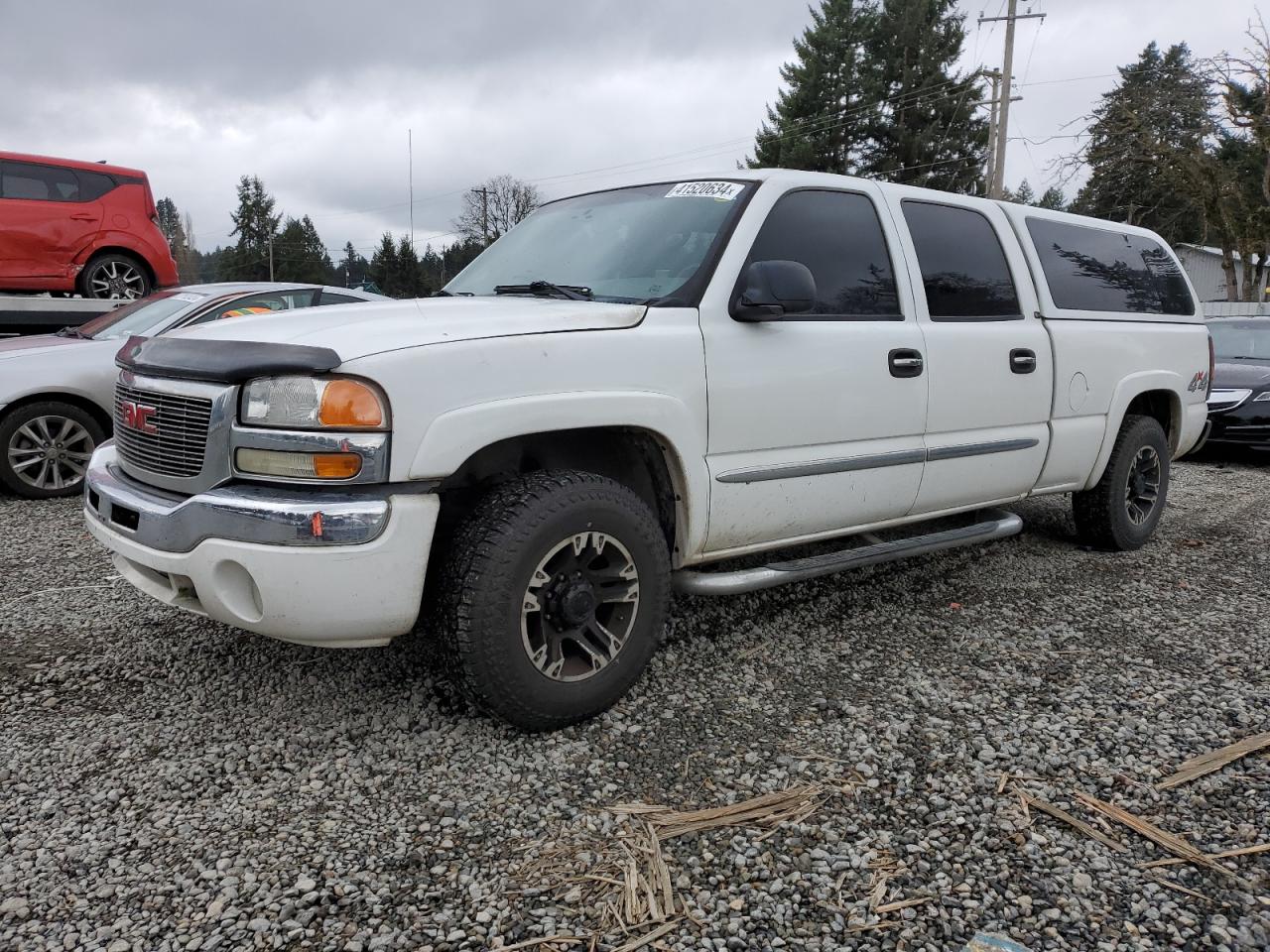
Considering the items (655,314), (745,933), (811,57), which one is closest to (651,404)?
(655,314)

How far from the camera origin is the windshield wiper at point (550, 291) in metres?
3.16

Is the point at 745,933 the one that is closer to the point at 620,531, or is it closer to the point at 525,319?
the point at 620,531

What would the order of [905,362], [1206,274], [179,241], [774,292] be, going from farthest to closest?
[179,241], [1206,274], [905,362], [774,292]

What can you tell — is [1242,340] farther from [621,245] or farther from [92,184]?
[92,184]

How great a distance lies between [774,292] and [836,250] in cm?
67

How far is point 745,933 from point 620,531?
1.16 meters

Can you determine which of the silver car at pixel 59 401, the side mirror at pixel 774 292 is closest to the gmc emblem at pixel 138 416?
the side mirror at pixel 774 292

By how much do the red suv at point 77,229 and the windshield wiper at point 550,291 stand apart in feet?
26.7

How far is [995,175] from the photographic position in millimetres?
23844

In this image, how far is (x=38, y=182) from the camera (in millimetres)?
9234

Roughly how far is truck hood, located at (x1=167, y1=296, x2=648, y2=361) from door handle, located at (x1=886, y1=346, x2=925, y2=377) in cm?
111

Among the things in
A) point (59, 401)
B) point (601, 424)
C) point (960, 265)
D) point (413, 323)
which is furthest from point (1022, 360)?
point (59, 401)

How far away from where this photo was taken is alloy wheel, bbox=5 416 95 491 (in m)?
5.66

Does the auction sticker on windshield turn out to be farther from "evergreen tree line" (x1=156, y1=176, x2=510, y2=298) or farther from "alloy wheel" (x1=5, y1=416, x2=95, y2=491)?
"evergreen tree line" (x1=156, y1=176, x2=510, y2=298)
